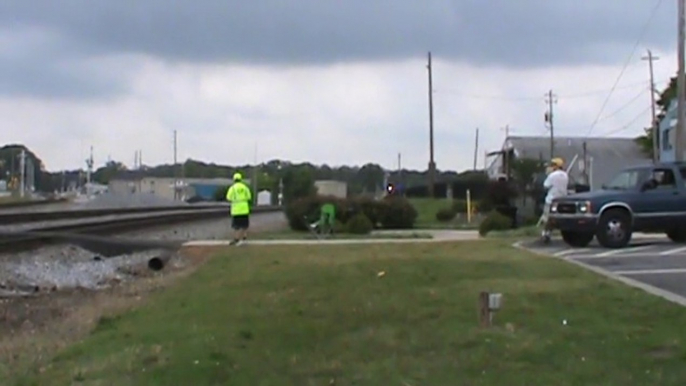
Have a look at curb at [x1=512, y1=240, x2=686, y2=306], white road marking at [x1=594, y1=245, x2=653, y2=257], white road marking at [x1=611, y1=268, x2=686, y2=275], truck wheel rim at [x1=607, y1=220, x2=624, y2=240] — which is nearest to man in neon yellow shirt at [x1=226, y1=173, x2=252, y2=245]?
truck wheel rim at [x1=607, y1=220, x2=624, y2=240]

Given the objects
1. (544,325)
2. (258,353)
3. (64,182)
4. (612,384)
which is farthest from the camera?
(64,182)

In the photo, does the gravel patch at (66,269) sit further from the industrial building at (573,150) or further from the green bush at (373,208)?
the industrial building at (573,150)

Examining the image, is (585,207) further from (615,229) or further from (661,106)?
(661,106)

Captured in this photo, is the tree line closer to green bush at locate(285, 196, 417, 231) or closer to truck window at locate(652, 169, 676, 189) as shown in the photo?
green bush at locate(285, 196, 417, 231)

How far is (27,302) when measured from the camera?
57.0 feet

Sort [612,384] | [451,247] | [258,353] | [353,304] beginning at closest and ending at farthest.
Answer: [612,384] → [258,353] → [353,304] → [451,247]

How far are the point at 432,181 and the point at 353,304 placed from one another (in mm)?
62871

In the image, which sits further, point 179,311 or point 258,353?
point 179,311

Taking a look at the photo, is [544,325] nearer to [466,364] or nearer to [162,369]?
[466,364]

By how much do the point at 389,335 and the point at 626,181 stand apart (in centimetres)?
1437

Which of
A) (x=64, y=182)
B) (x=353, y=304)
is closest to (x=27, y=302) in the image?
(x=353, y=304)

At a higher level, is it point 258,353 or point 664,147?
point 664,147

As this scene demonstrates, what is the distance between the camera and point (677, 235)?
2422 centimetres

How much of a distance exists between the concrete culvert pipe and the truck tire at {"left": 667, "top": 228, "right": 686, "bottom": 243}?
10.2m
